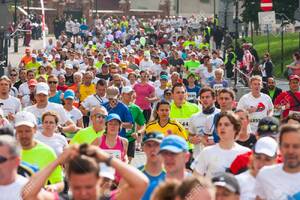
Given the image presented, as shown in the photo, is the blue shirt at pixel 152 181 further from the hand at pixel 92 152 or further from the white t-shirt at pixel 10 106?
the white t-shirt at pixel 10 106

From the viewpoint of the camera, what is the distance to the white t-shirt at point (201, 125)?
13.4 meters

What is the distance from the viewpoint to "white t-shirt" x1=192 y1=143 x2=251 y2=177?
9648 millimetres

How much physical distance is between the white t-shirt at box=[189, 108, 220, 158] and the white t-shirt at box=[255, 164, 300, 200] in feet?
16.5

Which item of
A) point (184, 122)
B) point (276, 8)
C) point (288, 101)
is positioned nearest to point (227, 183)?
point (184, 122)

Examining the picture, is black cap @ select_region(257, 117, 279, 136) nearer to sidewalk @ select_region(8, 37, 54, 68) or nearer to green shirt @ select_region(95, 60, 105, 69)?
green shirt @ select_region(95, 60, 105, 69)

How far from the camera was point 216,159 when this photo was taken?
9703mm

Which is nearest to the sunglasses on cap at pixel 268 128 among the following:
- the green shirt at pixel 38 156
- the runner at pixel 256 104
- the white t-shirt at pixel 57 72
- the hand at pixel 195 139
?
the green shirt at pixel 38 156

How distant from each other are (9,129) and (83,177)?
2.72 metres

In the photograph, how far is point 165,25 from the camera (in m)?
60.8

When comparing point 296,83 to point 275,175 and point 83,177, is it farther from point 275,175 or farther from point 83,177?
point 83,177

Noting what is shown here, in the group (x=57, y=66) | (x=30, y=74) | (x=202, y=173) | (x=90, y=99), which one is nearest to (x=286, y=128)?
(x=202, y=173)

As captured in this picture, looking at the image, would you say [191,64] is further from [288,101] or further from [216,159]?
[216,159]

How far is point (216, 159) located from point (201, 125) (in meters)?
3.86

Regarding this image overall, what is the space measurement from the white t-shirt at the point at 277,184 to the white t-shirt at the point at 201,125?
16.5 feet
